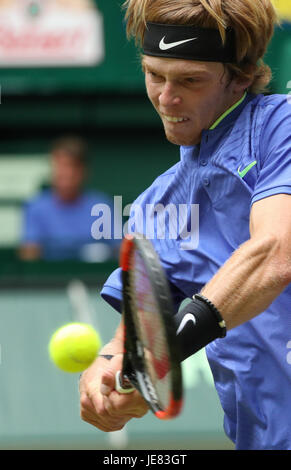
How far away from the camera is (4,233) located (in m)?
9.14

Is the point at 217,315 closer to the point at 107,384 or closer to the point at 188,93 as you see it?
the point at 107,384

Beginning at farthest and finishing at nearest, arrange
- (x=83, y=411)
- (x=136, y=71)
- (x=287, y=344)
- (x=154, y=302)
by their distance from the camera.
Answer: (x=136, y=71) < (x=83, y=411) < (x=287, y=344) < (x=154, y=302)

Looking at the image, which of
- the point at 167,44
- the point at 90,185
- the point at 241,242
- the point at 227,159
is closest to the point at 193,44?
the point at 167,44

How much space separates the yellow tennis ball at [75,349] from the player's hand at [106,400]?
4.1 inches

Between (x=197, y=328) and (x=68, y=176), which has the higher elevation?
(x=197, y=328)

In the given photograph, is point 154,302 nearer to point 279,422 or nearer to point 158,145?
point 279,422

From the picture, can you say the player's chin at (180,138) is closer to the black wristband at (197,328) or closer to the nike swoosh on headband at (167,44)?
the nike swoosh on headband at (167,44)

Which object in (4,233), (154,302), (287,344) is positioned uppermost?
(154,302)

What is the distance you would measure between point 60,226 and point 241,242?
5406 mm

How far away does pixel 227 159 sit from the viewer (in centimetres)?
301

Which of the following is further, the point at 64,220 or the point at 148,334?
the point at 64,220

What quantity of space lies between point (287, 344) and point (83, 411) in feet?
2.33

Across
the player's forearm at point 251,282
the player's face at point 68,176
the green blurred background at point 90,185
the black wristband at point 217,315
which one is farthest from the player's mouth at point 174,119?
the player's face at point 68,176

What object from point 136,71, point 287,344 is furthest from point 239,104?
point 136,71
